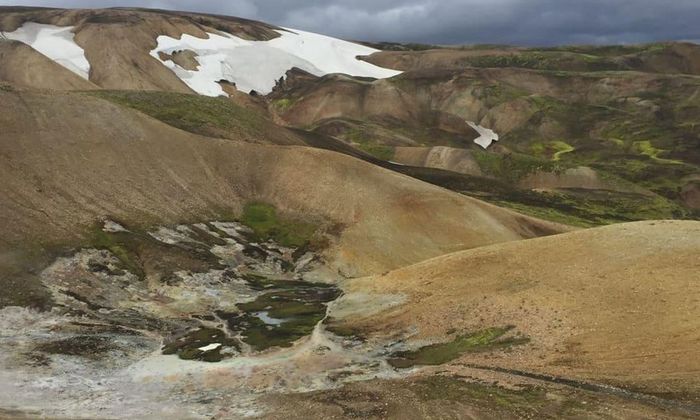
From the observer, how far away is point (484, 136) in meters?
194

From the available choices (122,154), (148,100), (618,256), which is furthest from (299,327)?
(148,100)

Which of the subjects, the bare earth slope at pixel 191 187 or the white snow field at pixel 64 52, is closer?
the bare earth slope at pixel 191 187

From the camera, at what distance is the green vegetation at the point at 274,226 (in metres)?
78.8

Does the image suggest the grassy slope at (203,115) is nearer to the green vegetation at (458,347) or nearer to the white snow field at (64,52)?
the green vegetation at (458,347)

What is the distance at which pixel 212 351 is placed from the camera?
45.7 metres

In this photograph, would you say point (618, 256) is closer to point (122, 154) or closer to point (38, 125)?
point (122, 154)

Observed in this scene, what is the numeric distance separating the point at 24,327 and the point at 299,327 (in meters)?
20.3

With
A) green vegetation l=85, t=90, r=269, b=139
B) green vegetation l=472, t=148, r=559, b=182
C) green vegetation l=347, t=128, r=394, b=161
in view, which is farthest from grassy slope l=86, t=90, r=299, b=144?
green vegetation l=472, t=148, r=559, b=182

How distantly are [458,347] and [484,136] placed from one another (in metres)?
158

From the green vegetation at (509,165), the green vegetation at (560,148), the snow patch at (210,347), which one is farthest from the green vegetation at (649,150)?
the snow patch at (210,347)

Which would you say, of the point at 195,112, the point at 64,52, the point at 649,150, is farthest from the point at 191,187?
the point at 649,150

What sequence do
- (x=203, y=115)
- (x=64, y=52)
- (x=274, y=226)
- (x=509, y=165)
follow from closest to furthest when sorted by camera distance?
(x=274, y=226)
(x=203, y=115)
(x=509, y=165)
(x=64, y=52)

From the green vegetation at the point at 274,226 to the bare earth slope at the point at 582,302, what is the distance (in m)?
19.3

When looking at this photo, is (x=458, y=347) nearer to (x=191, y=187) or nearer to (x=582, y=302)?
(x=582, y=302)
